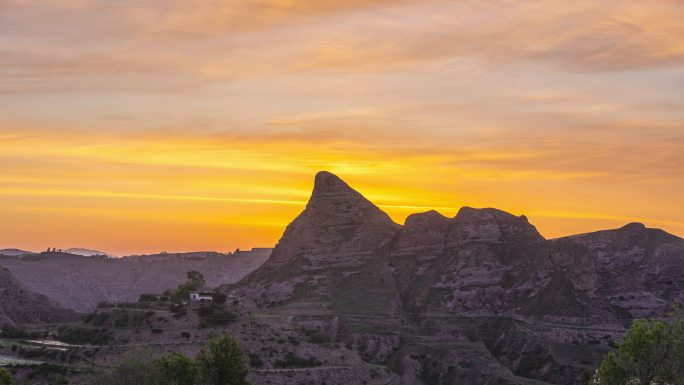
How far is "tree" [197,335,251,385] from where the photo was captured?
115m

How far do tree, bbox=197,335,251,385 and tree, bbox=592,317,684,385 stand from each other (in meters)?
45.1

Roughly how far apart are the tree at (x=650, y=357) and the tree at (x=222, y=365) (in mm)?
45134

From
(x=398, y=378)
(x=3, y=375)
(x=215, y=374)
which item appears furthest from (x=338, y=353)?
(x=3, y=375)

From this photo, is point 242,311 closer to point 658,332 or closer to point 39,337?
point 39,337

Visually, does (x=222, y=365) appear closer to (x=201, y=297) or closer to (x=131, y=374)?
(x=131, y=374)

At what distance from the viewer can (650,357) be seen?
83562 millimetres

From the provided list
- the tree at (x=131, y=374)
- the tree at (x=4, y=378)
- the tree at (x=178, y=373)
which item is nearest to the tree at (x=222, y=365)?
the tree at (x=178, y=373)

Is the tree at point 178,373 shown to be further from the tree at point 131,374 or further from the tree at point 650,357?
the tree at point 650,357

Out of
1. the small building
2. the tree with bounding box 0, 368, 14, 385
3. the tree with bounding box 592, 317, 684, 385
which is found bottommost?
the tree with bounding box 0, 368, 14, 385

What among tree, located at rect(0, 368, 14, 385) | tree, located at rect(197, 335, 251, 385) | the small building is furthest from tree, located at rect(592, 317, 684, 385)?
the small building

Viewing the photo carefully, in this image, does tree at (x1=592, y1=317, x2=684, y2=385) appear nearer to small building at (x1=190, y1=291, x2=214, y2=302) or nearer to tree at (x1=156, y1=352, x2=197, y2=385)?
tree at (x1=156, y1=352, x2=197, y2=385)

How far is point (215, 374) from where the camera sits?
4552 inches

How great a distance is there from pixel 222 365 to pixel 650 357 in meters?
49.6

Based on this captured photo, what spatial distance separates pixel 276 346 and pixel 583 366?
2348 inches
